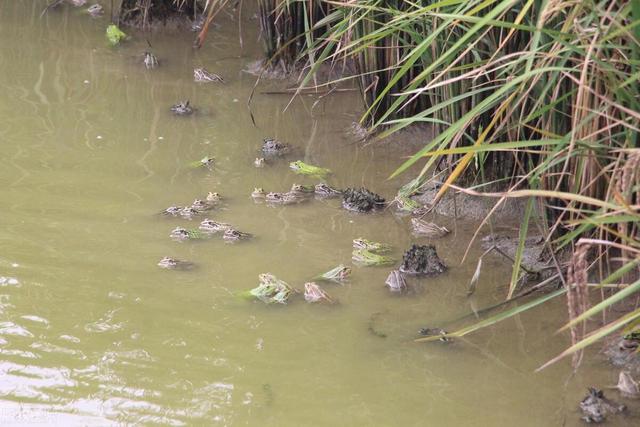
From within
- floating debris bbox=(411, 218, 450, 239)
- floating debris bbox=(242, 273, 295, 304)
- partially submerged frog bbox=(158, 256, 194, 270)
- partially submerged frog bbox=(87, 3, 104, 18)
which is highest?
partially submerged frog bbox=(87, 3, 104, 18)

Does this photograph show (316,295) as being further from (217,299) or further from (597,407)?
(597,407)

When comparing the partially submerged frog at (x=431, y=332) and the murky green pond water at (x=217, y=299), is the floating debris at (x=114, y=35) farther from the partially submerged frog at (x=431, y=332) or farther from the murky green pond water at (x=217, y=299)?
the partially submerged frog at (x=431, y=332)

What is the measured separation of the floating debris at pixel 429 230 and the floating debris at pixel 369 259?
1.16ft

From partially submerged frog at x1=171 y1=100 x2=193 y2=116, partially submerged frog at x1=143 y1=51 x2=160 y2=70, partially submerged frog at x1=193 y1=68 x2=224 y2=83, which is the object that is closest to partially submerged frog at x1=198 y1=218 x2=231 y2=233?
partially submerged frog at x1=171 y1=100 x2=193 y2=116

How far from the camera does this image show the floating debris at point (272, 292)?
460cm

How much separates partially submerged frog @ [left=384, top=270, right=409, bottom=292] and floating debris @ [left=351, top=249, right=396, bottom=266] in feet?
0.77

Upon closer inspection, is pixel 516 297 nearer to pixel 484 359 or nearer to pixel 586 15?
pixel 484 359

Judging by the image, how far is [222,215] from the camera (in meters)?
5.50

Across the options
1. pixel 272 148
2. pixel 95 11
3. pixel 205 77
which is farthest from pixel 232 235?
pixel 95 11

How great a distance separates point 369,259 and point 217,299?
90 centimetres

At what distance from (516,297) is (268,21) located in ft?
11.7

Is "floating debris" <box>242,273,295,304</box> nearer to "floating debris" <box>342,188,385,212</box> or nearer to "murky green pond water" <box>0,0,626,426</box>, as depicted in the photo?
"murky green pond water" <box>0,0,626,426</box>

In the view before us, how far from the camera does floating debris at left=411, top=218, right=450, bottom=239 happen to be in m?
5.27

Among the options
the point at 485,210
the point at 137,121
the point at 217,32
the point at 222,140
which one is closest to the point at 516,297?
the point at 485,210
